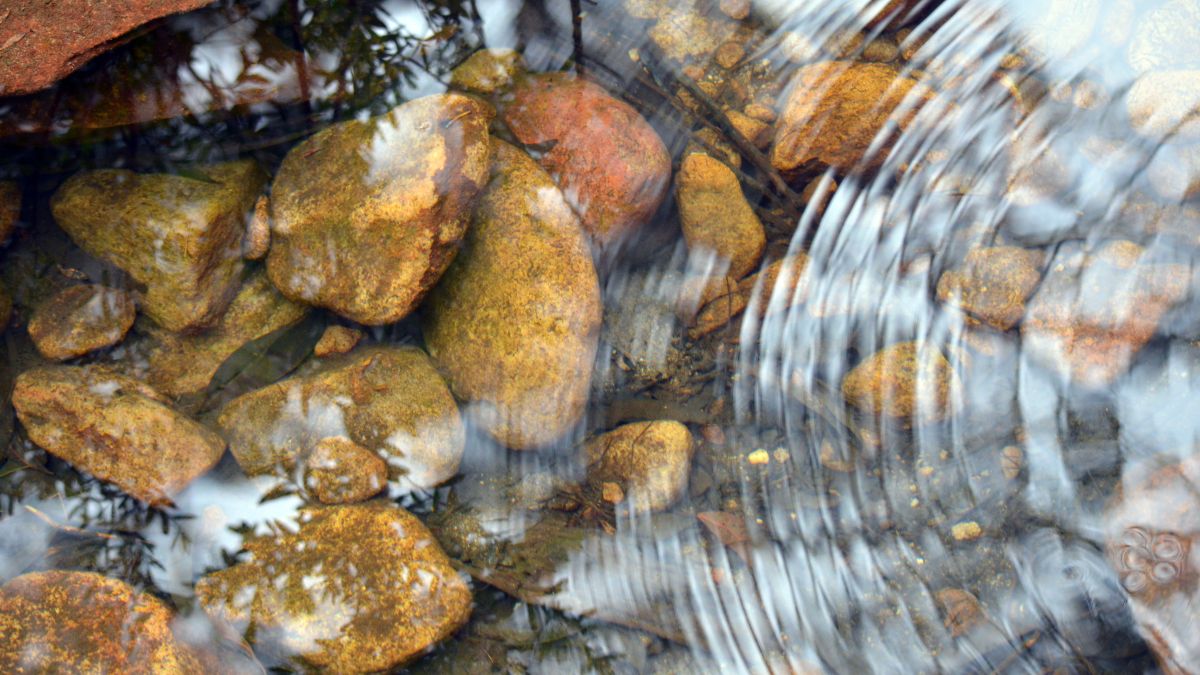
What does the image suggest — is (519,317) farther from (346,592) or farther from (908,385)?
(908,385)

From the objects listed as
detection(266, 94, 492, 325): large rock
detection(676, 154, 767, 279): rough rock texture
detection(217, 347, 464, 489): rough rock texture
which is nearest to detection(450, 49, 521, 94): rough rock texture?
detection(266, 94, 492, 325): large rock

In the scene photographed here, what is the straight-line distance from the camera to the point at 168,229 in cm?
307

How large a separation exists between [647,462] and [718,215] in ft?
3.76

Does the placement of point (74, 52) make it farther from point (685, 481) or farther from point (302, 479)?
point (685, 481)

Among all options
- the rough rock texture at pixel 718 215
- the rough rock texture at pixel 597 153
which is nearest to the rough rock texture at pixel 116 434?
the rough rock texture at pixel 597 153

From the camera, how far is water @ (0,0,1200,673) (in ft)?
8.70

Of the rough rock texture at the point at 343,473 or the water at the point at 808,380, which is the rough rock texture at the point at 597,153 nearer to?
the water at the point at 808,380

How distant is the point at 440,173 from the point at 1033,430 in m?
2.48

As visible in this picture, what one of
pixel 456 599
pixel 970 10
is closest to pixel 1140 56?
pixel 970 10

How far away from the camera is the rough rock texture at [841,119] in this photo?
3293 millimetres

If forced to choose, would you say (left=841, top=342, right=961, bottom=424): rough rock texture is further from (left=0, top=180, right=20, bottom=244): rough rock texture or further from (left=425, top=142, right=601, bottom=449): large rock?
(left=0, top=180, right=20, bottom=244): rough rock texture

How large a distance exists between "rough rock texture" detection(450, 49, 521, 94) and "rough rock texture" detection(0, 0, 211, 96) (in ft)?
4.02

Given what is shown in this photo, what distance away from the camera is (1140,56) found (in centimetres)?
326

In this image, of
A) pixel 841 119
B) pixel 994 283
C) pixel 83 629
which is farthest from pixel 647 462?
pixel 83 629
